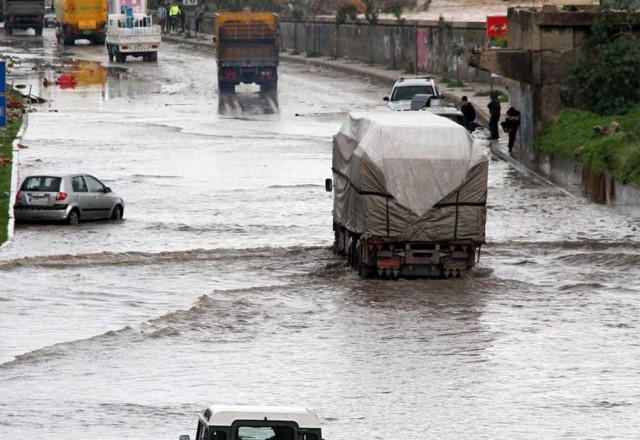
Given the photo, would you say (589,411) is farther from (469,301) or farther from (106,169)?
(106,169)

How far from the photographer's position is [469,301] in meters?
26.5

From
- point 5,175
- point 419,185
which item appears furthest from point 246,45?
point 419,185

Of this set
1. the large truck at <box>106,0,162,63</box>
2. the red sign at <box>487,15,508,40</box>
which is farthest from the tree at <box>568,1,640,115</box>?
the large truck at <box>106,0,162,63</box>

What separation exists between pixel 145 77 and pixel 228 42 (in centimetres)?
932

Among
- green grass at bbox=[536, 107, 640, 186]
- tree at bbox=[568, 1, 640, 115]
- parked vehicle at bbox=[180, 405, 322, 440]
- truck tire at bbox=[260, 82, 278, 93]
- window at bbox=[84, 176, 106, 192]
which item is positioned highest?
tree at bbox=[568, 1, 640, 115]

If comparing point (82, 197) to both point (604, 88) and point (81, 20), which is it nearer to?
point (604, 88)

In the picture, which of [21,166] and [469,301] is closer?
[469,301]

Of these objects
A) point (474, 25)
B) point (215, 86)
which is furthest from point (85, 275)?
point (215, 86)

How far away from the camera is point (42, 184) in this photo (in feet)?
115

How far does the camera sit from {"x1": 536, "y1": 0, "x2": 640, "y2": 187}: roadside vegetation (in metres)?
44.0

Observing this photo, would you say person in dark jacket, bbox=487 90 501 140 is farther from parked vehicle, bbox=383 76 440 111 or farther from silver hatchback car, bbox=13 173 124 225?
silver hatchback car, bbox=13 173 124 225

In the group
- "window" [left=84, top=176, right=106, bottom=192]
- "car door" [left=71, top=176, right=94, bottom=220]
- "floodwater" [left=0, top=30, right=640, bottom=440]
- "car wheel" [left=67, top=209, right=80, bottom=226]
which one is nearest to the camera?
"floodwater" [left=0, top=30, right=640, bottom=440]

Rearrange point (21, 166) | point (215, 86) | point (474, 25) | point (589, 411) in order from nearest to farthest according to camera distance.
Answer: point (589, 411), point (21, 166), point (474, 25), point (215, 86)

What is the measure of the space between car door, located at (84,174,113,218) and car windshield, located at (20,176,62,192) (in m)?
0.94
